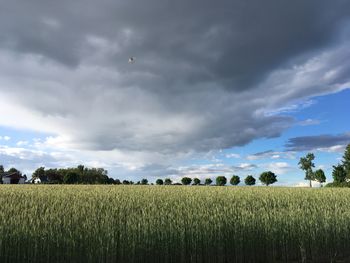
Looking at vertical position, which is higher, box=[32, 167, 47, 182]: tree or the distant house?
box=[32, 167, 47, 182]: tree

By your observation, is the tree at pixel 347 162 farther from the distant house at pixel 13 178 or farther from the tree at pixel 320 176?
the distant house at pixel 13 178

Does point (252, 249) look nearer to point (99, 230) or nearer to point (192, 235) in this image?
point (192, 235)

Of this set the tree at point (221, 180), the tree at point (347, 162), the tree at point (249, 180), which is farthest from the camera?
the tree at point (221, 180)

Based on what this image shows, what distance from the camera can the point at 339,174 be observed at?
7900cm

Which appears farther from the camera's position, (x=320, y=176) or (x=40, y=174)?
(x=40, y=174)

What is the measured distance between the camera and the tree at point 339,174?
78625mm

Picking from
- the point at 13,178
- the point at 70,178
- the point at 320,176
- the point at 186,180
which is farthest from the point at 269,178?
the point at 13,178

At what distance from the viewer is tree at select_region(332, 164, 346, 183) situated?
258 ft

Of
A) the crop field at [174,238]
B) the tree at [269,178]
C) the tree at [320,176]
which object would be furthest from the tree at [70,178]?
the crop field at [174,238]

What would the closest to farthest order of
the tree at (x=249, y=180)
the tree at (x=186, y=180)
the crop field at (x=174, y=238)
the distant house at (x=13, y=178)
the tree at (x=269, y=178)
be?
the crop field at (x=174, y=238), the tree at (x=269, y=178), the distant house at (x=13, y=178), the tree at (x=249, y=180), the tree at (x=186, y=180)

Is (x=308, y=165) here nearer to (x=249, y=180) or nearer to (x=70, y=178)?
(x=249, y=180)

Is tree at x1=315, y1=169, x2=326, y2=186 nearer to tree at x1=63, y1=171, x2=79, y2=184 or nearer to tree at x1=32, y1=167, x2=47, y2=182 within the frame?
tree at x1=63, y1=171, x2=79, y2=184

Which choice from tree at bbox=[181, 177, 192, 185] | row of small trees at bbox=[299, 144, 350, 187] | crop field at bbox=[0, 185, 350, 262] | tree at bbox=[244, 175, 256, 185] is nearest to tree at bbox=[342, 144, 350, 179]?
row of small trees at bbox=[299, 144, 350, 187]

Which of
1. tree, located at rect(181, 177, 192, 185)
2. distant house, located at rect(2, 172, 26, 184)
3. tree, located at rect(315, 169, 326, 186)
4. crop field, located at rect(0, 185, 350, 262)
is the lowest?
crop field, located at rect(0, 185, 350, 262)
